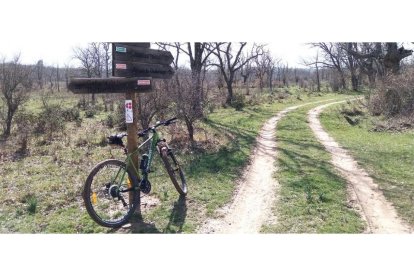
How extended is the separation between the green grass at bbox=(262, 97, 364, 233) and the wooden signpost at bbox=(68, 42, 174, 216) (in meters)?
2.55

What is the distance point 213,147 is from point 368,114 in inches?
491

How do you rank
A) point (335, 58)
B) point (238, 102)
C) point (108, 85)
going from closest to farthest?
point (108, 85) → point (238, 102) → point (335, 58)

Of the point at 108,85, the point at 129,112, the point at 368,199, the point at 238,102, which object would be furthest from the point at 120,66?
the point at 238,102

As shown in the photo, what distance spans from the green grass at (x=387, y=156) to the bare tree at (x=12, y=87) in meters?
12.2

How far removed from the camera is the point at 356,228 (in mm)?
4574

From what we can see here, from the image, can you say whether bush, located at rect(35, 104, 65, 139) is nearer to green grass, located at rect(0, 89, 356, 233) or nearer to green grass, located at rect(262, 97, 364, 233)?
green grass, located at rect(0, 89, 356, 233)

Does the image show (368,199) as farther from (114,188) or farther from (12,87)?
(12,87)

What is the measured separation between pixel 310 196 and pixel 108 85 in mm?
3817

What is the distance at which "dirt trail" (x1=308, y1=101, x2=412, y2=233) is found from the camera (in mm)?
4668

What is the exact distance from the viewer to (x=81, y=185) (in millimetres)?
6637

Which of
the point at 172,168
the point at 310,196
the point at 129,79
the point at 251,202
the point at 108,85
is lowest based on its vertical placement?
the point at 251,202

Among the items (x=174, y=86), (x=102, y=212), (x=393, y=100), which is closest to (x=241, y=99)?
(x=393, y=100)

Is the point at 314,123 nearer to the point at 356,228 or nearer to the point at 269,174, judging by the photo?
the point at 269,174

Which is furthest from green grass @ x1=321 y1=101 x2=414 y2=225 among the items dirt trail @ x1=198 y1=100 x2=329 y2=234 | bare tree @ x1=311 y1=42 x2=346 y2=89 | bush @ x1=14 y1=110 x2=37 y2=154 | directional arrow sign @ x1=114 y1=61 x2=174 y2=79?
bare tree @ x1=311 y1=42 x2=346 y2=89
